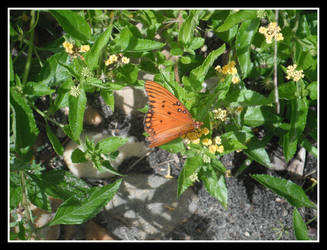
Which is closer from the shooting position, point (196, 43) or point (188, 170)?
point (188, 170)

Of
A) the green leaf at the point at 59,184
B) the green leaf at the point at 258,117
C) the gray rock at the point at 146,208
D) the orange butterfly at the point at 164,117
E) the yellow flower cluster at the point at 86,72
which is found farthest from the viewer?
the gray rock at the point at 146,208

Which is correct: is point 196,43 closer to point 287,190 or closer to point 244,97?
point 244,97

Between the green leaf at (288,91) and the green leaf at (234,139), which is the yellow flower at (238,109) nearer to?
the green leaf at (234,139)

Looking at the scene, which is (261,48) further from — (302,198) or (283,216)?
(283,216)

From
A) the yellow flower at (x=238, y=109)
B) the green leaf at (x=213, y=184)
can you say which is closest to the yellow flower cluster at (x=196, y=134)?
the green leaf at (x=213, y=184)

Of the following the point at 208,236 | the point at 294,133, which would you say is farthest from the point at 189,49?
the point at 208,236

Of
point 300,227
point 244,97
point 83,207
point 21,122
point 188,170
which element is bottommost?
point 300,227

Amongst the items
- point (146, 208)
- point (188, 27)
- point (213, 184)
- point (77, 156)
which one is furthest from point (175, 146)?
point (146, 208)
